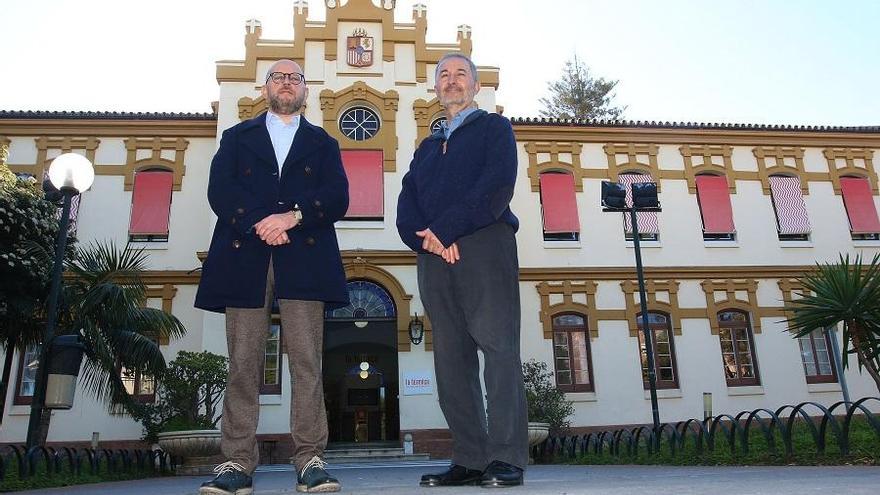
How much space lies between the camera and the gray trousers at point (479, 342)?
296 centimetres

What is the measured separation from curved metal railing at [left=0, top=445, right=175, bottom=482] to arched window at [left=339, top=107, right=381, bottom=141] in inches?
356

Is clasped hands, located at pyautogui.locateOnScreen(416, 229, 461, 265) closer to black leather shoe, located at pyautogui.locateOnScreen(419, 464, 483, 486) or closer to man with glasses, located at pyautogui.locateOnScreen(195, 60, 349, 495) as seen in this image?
man with glasses, located at pyautogui.locateOnScreen(195, 60, 349, 495)

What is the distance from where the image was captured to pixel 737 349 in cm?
1683

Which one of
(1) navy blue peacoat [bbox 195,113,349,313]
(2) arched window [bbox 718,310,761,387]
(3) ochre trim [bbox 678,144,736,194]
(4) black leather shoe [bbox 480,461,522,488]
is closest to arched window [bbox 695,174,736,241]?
(3) ochre trim [bbox 678,144,736,194]

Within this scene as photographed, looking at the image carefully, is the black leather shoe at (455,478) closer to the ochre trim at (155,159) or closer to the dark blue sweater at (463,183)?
the dark blue sweater at (463,183)

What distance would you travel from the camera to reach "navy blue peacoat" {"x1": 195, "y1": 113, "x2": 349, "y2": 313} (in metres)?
3.21

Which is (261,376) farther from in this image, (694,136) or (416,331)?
(694,136)

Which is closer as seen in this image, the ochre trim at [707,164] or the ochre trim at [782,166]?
the ochre trim at [707,164]

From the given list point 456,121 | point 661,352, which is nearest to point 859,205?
point 661,352

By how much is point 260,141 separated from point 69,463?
21.0ft

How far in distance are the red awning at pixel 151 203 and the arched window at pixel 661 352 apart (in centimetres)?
1293

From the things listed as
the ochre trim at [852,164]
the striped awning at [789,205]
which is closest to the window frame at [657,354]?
the striped awning at [789,205]

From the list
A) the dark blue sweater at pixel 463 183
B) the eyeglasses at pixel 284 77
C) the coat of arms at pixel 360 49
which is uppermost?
the coat of arms at pixel 360 49

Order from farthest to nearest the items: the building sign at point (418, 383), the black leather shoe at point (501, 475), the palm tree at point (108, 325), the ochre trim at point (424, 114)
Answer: the ochre trim at point (424, 114), the building sign at point (418, 383), the palm tree at point (108, 325), the black leather shoe at point (501, 475)
